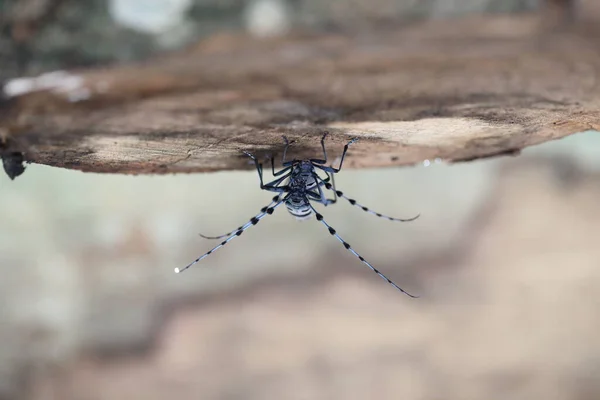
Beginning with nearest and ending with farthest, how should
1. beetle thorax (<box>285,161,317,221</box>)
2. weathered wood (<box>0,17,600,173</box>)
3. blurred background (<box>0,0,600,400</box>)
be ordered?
weathered wood (<box>0,17,600,173</box>) → beetle thorax (<box>285,161,317,221</box>) → blurred background (<box>0,0,600,400</box>)

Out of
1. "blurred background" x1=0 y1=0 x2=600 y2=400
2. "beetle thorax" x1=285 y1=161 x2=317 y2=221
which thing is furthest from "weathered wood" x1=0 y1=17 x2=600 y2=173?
"blurred background" x1=0 y1=0 x2=600 y2=400

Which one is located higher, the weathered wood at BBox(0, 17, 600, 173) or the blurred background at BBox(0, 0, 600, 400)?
the weathered wood at BBox(0, 17, 600, 173)

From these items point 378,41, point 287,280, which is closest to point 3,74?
point 378,41

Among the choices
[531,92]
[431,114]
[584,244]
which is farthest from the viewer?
[584,244]

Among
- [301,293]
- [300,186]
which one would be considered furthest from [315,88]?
[301,293]

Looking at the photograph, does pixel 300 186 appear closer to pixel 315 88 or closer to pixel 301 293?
pixel 315 88

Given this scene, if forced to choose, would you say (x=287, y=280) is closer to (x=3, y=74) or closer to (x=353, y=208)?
(x=353, y=208)

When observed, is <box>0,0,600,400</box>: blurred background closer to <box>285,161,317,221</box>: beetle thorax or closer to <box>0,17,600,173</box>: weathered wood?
<box>285,161,317,221</box>: beetle thorax
